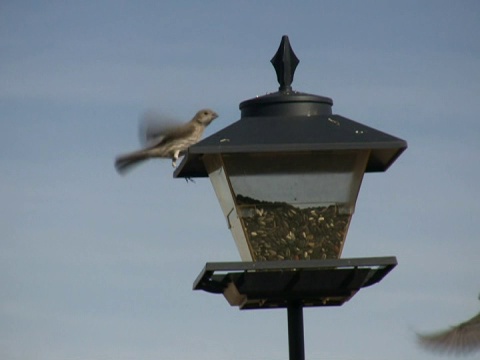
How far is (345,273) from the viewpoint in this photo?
22.5 ft

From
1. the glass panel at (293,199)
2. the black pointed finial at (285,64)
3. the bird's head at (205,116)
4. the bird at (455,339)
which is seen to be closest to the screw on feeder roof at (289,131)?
the black pointed finial at (285,64)

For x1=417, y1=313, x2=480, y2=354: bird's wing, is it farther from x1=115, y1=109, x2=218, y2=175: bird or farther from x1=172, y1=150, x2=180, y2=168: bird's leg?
x1=172, y1=150, x2=180, y2=168: bird's leg

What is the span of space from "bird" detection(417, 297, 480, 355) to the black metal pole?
6700 mm

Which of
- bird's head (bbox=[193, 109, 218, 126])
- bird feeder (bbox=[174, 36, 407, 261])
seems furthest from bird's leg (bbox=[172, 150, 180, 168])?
bird feeder (bbox=[174, 36, 407, 261])

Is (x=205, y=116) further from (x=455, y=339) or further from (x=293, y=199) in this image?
(x=455, y=339)

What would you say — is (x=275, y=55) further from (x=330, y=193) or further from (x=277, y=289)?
(x=277, y=289)

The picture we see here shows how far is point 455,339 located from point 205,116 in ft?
19.0

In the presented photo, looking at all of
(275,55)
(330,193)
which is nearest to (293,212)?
(330,193)

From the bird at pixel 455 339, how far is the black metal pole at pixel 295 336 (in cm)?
670

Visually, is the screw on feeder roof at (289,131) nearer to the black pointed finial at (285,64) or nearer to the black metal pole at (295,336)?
the black pointed finial at (285,64)

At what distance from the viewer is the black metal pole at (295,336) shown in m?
6.91

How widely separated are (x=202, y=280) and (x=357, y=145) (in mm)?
1008

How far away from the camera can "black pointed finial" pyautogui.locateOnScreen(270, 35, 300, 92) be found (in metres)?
7.41

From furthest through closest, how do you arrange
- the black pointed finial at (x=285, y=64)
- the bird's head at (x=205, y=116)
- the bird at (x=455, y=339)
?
1. the bird at (x=455, y=339)
2. the bird's head at (x=205, y=116)
3. the black pointed finial at (x=285, y=64)
